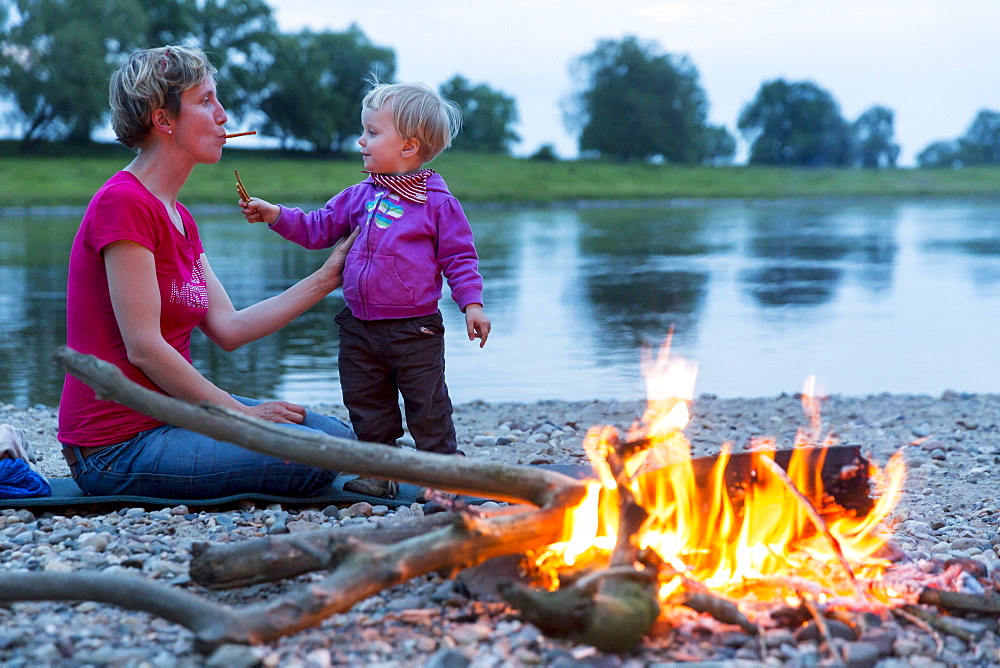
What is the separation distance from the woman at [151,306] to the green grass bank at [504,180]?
24.9 meters

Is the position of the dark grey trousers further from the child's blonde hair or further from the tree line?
the tree line

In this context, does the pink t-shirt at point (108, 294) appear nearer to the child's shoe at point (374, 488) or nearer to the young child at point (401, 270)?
the young child at point (401, 270)

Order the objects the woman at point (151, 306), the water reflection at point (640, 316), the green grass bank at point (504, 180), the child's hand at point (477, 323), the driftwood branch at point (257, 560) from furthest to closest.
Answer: the green grass bank at point (504, 180) → the water reflection at point (640, 316) → the child's hand at point (477, 323) → the woman at point (151, 306) → the driftwood branch at point (257, 560)

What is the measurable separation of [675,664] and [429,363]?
6.68 feet

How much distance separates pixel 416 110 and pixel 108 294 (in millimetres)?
1427

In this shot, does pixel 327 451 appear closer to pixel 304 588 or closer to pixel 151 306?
pixel 304 588

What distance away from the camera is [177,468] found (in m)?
3.75

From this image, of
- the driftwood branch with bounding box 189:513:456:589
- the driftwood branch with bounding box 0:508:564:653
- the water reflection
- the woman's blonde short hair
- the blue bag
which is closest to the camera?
the driftwood branch with bounding box 0:508:564:653

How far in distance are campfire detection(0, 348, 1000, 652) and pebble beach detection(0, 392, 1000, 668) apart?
55 mm

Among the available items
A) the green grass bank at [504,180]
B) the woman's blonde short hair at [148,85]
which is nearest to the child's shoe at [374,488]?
the woman's blonde short hair at [148,85]

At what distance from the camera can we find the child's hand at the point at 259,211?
419 cm

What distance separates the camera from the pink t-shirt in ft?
11.7

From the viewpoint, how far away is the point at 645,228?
26.2 meters

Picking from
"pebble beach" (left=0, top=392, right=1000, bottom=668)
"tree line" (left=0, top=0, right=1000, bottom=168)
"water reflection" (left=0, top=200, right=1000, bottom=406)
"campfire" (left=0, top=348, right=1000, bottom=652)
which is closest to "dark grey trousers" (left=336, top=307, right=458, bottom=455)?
"pebble beach" (left=0, top=392, right=1000, bottom=668)
